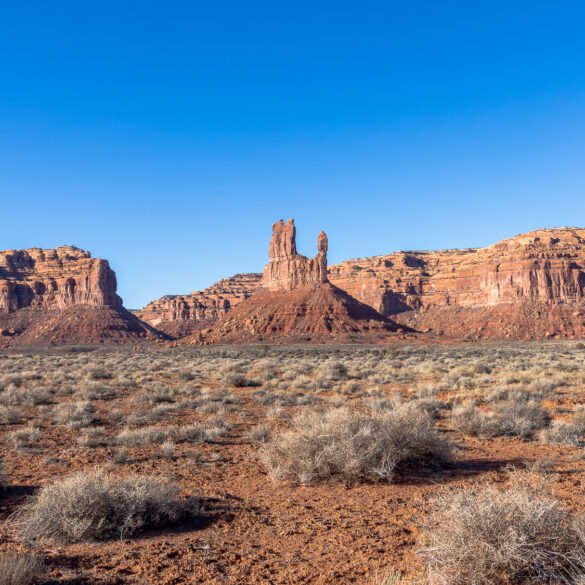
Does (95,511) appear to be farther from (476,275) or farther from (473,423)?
(476,275)

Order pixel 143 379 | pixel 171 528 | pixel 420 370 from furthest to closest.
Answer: pixel 420 370
pixel 143 379
pixel 171 528

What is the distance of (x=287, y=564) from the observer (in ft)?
14.5

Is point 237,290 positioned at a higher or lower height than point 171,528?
higher

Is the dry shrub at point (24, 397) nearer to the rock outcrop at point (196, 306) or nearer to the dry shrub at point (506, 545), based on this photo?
the dry shrub at point (506, 545)

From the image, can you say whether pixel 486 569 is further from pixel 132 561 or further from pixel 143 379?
pixel 143 379

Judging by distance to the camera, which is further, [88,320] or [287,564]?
[88,320]

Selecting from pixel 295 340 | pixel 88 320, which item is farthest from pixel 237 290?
pixel 295 340

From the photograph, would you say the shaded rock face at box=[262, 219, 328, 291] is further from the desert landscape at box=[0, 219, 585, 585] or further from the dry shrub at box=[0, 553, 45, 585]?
the dry shrub at box=[0, 553, 45, 585]

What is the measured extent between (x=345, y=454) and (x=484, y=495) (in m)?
2.99

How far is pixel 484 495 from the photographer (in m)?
4.09

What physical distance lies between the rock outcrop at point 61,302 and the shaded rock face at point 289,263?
31343 mm

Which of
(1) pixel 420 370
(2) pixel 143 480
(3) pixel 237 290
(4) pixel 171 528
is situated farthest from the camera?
(3) pixel 237 290

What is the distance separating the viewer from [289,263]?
91.6m

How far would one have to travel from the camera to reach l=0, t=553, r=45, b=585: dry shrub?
3482 millimetres
